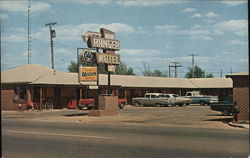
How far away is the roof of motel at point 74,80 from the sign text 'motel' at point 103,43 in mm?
7011

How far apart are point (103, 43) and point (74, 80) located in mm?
14941

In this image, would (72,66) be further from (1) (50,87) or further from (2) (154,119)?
(2) (154,119)

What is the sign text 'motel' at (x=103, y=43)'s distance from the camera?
97.8ft

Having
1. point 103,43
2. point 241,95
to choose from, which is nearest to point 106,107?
point 103,43

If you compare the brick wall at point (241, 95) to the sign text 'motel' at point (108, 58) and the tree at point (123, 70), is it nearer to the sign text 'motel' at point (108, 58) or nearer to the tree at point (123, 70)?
the sign text 'motel' at point (108, 58)

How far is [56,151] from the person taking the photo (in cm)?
1109

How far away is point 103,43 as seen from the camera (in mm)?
30453

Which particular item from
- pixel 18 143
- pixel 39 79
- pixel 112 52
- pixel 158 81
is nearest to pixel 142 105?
pixel 158 81

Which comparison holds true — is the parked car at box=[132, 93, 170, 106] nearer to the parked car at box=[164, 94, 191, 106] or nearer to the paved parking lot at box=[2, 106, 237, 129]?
the parked car at box=[164, 94, 191, 106]

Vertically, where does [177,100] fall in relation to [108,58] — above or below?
below

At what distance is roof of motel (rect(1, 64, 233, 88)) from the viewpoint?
4159cm

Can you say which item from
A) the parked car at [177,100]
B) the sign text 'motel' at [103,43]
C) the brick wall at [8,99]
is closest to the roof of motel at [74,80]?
the brick wall at [8,99]

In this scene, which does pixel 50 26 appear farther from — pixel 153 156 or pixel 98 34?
pixel 153 156

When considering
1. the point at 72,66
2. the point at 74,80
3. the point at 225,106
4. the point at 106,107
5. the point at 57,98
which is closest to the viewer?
the point at 225,106
